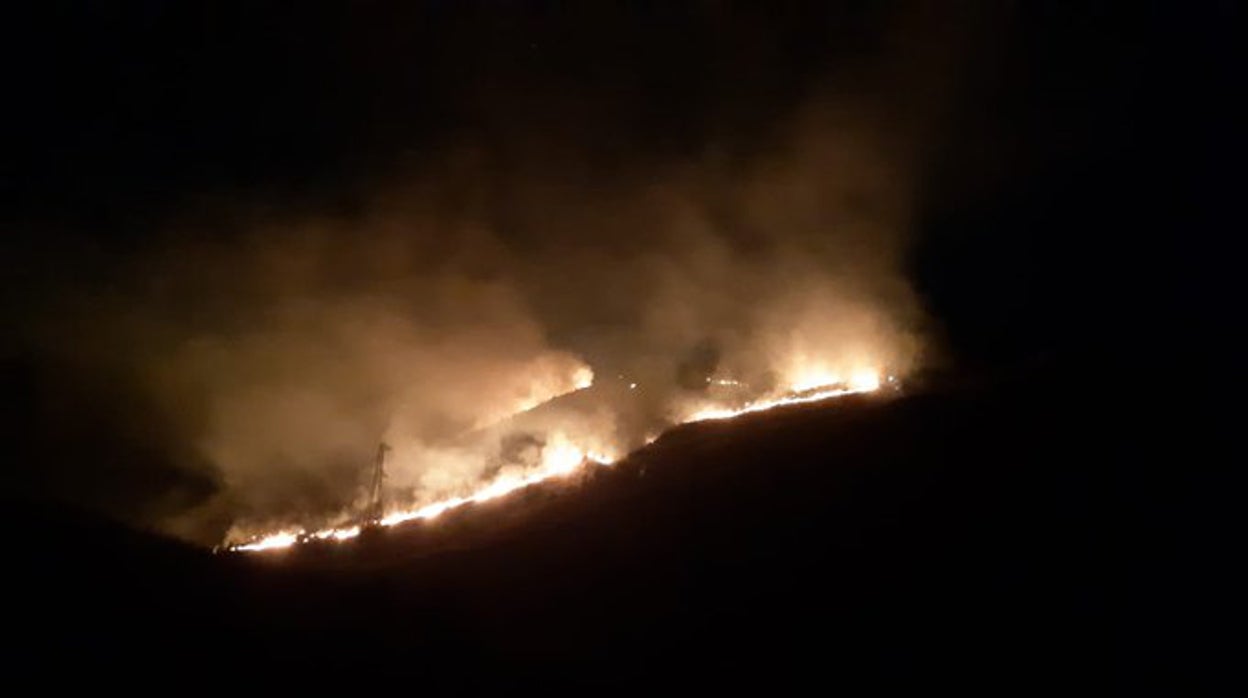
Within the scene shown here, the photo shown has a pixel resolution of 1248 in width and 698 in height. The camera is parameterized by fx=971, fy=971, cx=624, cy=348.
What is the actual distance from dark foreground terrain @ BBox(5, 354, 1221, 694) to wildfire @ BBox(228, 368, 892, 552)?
313cm

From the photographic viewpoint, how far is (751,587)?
49.0 ft

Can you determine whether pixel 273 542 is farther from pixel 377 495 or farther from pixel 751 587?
pixel 751 587

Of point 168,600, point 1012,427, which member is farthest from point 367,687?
point 1012,427

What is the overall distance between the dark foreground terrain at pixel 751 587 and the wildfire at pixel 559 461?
3130 mm

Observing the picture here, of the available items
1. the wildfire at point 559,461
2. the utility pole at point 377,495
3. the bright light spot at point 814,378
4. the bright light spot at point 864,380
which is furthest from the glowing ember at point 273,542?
the bright light spot at point 864,380

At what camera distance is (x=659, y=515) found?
57.3 feet

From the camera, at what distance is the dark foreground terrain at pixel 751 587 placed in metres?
12.6

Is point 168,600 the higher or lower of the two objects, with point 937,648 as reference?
higher

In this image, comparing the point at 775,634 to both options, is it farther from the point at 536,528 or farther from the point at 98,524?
the point at 98,524

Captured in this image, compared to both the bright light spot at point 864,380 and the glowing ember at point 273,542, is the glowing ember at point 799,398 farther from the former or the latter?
the glowing ember at point 273,542

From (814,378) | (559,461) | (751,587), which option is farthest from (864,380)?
(751,587)

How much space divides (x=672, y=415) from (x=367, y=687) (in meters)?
15.8

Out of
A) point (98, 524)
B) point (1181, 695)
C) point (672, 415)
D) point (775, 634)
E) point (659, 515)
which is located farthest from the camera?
point (672, 415)

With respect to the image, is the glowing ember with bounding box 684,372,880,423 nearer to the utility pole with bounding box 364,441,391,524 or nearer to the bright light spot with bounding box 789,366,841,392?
the bright light spot with bounding box 789,366,841,392
